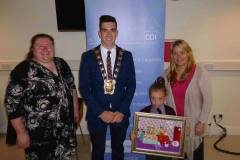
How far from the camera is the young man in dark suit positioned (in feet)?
6.71

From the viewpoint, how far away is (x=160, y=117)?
80.8 inches

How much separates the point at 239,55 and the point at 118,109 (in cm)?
263

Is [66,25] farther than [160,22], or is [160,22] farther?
[66,25]

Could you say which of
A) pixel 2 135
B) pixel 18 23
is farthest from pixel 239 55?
pixel 2 135

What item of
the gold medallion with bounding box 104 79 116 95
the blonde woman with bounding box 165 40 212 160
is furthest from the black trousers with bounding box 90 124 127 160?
the blonde woman with bounding box 165 40 212 160

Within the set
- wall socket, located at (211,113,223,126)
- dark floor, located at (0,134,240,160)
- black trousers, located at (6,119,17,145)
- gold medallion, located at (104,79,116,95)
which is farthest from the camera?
wall socket, located at (211,113,223,126)

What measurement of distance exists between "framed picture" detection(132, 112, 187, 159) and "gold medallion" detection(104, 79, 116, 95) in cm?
36

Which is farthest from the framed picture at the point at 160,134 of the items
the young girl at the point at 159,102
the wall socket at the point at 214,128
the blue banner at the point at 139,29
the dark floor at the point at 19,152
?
the wall socket at the point at 214,128

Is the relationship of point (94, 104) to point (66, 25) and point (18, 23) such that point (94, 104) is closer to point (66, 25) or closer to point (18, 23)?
point (66, 25)

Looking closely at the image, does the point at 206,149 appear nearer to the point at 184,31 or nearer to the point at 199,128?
the point at 199,128

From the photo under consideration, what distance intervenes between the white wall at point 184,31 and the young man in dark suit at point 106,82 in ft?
5.29

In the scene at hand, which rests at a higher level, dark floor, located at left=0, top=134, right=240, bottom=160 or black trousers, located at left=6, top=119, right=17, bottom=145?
black trousers, located at left=6, top=119, right=17, bottom=145

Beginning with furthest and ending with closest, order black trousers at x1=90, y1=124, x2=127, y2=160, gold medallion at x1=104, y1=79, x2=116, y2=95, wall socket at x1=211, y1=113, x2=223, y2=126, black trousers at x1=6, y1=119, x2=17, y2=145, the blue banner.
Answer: wall socket at x1=211, y1=113, x2=223, y2=126 < the blue banner < black trousers at x1=90, y1=124, x2=127, y2=160 < gold medallion at x1=104, y1=79, x2=116, y2=95 < black trousers at x1=6, y1=119, x2=17, y2=145

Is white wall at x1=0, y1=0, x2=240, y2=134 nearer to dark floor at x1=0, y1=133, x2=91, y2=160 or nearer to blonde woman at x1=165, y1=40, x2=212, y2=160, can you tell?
dark floor at x1=0, y1=133, x2=91, y2=160
